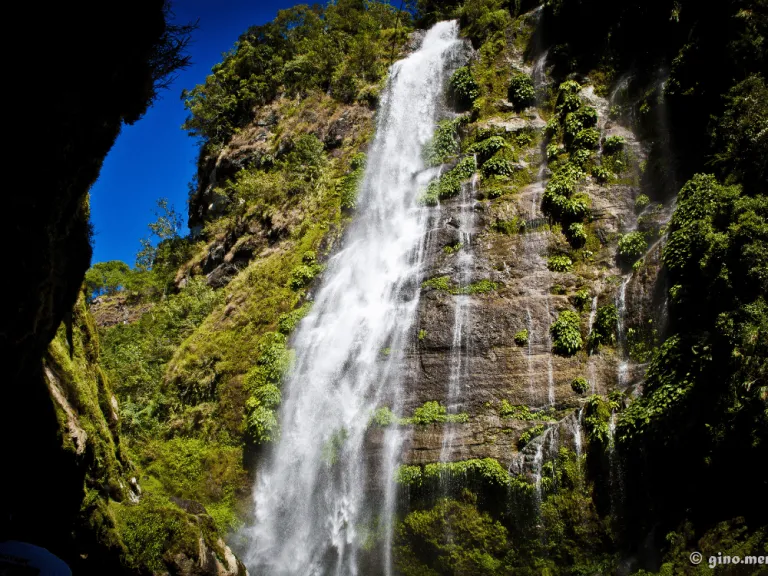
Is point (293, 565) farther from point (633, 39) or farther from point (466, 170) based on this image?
point (633, 39)

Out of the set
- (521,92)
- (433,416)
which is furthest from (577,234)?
(521,92)

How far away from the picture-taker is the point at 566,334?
12.6 m

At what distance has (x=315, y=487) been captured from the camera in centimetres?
1298

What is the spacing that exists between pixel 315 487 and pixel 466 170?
421 inches

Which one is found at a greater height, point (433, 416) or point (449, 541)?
point (433, 416)

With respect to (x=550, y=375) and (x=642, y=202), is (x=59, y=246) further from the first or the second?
(x=642, y=202)

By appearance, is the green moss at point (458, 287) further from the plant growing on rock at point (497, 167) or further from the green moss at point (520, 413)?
the plant growing on rock at point (497, 167)

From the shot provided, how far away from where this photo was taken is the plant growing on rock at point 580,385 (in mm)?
11820

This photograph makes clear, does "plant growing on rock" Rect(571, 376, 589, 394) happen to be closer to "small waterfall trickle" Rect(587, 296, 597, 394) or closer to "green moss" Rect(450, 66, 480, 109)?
"small waterfall trickle" Rect(587, 296, 597, 394)

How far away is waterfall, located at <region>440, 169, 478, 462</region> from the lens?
12328 mm

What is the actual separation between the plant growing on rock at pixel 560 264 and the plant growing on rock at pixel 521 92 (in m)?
7.27

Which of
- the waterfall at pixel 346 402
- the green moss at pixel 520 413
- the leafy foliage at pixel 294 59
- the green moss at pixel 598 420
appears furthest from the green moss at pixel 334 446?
the leafy foliage at pixel 294 59

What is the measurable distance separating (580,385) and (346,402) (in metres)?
5.80

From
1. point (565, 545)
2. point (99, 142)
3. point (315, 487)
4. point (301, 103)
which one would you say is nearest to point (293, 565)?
point (315, 487)
